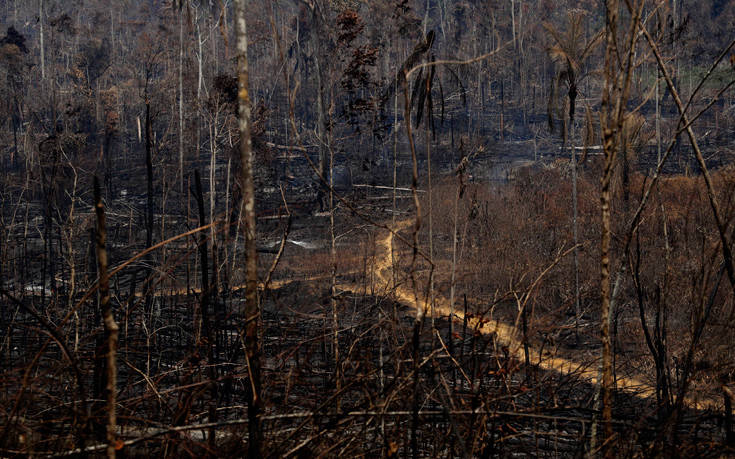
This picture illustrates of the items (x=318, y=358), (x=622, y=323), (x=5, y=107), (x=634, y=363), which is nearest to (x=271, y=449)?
(x=318, y=358)

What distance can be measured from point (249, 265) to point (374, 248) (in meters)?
7.23

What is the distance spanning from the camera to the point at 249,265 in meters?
2.14

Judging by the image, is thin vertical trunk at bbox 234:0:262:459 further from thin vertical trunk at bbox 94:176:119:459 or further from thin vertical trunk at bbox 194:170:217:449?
thin vertical trunk at bbox 94:176:119:459

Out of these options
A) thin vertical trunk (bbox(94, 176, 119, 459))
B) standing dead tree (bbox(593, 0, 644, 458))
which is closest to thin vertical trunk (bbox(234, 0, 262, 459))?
thin vertical trunk (bbox(94, 176, 119, 459))

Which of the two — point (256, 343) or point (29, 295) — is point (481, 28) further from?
point (256, 343)

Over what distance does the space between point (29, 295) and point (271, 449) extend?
15.0 meters

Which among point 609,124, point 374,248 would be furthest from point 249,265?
point 374,248

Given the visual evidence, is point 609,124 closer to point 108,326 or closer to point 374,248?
point 108,326

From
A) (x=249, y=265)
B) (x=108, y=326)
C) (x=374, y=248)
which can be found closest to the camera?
(x=108, y=326)

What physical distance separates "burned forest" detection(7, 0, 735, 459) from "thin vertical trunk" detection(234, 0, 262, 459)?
0.01 m

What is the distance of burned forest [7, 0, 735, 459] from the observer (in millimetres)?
2072

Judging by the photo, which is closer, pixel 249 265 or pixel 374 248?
pixel 249 265

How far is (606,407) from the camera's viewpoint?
6.18 feet

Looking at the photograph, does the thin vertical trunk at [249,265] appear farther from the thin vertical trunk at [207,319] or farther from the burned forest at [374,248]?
the thin vertical trunk at [207,319]
